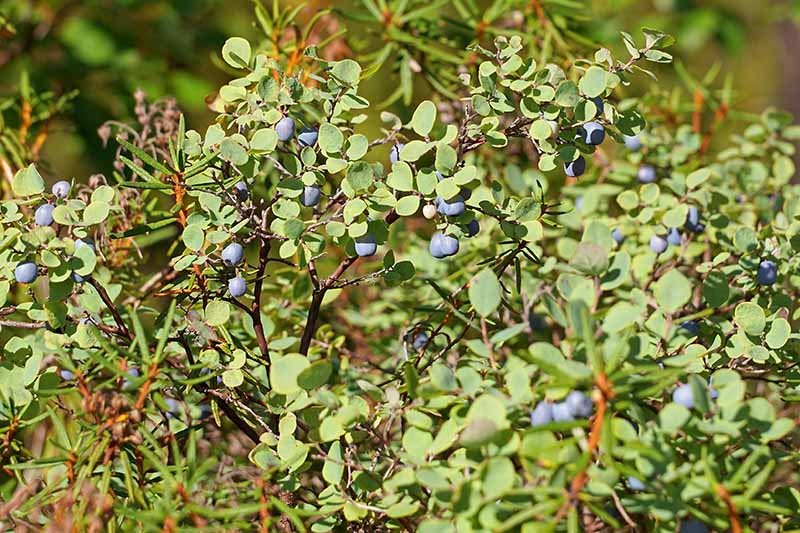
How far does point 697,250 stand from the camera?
2.20ft

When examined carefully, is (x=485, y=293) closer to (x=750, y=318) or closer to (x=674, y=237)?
(x=750, y=318)

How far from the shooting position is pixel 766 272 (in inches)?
22.1

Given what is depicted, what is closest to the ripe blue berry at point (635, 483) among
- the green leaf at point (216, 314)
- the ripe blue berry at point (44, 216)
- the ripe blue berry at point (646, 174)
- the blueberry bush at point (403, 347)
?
the blueberry bush at point (403, 347)

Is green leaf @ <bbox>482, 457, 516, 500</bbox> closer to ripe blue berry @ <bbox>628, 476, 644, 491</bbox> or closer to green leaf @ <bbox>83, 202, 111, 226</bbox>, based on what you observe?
ripe blue berry @ <bbox>628, 476, 644, 491</bbox>

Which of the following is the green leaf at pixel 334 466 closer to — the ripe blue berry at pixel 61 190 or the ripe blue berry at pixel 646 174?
the ripe blue berry at pixel 61 190

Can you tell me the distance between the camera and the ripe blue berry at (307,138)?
49 centimetres

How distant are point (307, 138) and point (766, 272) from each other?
1.03 ft

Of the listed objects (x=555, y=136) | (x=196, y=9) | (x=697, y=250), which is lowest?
(x=697, y=250)

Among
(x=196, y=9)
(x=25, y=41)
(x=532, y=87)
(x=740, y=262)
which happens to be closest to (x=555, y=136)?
(x=532, y=87)

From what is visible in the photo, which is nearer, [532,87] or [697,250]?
[532,87]

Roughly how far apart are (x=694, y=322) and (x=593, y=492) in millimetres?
209

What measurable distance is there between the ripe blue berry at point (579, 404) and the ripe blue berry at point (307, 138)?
224mm

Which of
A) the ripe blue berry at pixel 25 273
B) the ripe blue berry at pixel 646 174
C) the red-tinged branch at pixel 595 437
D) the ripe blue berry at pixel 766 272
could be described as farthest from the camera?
the ripe blue berry at pixel 646 174

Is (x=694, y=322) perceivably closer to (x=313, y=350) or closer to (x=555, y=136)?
(x=555, y=136)
